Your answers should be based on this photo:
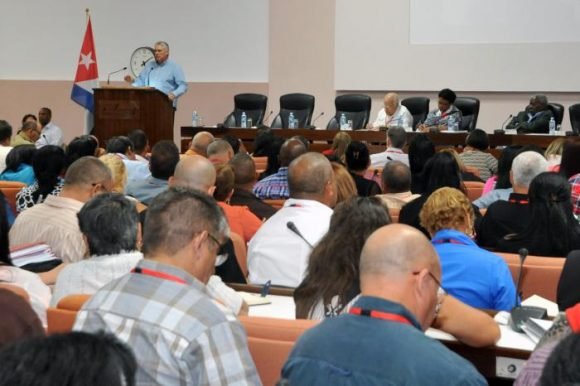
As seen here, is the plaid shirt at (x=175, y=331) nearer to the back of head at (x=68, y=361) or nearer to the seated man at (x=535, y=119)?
the back of head at (x=68, y=361)

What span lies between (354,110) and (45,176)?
6.99 metres

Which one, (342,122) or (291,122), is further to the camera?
(291,122)

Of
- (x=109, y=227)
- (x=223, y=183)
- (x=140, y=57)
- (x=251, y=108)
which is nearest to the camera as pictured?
(x=109, y=227)

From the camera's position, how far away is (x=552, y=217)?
4.88m

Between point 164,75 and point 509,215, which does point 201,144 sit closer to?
point 164,75

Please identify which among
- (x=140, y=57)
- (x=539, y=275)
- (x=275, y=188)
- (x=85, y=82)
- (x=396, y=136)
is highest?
(x=140, y=57)

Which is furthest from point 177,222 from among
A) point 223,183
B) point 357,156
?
point 357,156

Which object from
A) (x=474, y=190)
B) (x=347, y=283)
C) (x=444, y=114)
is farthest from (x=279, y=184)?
(x=444, y=114)

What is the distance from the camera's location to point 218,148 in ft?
24.6

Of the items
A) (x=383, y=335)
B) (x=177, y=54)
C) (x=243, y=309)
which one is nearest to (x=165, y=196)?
(x=243, y=309)

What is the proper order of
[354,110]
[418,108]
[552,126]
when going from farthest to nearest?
[354,110]
[418,108]
[552,126]

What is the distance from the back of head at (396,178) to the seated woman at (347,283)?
2806mm

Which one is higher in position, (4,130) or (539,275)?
(4,130)

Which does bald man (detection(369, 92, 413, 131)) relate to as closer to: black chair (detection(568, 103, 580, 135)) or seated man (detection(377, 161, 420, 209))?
black chair (detection(568, 103, 580, 135))
